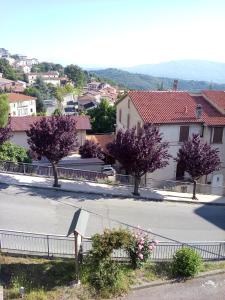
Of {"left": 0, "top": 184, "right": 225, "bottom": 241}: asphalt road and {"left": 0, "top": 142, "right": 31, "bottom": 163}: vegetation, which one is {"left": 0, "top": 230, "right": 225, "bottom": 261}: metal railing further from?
{"left": 0, "top": 142, "right": 31, "bottom": 163}: vegetation

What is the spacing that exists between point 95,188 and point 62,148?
11.5ft

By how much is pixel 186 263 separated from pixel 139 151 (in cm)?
969

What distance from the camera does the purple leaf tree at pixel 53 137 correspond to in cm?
2217

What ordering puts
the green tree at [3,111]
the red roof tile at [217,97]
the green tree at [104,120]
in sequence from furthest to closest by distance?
the green tree at [104,120], the green tree at [3,111], the red roof tile at [217,97]

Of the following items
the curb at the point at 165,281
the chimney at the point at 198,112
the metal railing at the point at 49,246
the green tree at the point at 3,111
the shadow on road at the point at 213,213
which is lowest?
the shadow on road at the point at 213,213

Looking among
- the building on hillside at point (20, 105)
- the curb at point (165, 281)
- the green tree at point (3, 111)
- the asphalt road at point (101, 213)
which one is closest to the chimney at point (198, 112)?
the asphalt road at point (101, 213)

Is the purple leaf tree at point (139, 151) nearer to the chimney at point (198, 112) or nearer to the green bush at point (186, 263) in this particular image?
the chimney at point (198, 112)

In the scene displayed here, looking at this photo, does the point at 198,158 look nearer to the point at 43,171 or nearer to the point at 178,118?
the point at 178,118

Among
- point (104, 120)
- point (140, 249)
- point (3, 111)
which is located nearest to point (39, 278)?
point (140, 249)

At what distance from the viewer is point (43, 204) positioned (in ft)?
66.4

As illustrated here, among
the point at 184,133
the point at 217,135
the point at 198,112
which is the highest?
the point at 198,112

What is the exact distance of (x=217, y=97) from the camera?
104 feet

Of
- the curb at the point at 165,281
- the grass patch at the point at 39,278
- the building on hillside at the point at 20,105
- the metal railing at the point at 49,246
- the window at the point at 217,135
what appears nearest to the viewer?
the grass patch at the point at 39,278

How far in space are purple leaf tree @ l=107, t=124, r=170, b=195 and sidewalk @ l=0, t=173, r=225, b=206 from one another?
139cm
